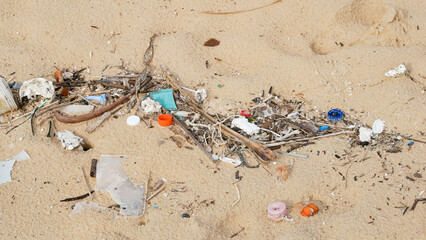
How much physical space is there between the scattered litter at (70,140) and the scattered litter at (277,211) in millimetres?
1503

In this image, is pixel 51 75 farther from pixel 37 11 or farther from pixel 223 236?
pixel 223 236

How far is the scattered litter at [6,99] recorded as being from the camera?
3412 mm

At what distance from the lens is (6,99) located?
3.44m

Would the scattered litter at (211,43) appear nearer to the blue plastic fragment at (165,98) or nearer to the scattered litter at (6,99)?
the blue plastic fragment at (165,98)

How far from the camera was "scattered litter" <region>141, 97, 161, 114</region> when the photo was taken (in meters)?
3.40

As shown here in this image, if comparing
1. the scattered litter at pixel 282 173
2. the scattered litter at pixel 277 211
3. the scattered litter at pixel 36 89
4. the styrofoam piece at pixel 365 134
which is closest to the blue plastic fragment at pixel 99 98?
the scattered litter at pixel 36 89

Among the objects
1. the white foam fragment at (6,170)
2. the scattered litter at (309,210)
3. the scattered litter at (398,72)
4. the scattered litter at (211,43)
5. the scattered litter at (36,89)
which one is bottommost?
the scattered litter at (309,210)

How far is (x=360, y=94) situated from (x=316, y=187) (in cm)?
110

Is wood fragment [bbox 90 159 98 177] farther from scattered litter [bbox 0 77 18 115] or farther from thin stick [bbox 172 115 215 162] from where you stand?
scattered litter [bbox 0 77 18 115]

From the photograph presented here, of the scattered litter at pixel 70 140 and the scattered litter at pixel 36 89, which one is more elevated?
the scattered litter at pixel 36 89

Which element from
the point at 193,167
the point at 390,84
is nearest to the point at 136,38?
the point at 193,167

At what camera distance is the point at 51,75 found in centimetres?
385

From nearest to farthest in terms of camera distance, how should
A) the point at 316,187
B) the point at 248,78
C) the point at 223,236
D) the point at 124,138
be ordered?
the point at 223,236 → the point at 316,187 → the point at 124,138 → the point at 248,78

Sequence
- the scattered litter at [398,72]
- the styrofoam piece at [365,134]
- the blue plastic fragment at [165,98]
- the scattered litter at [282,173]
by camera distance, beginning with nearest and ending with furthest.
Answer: the scattered litter at [282,173] < the styrofoam piece at [365,134] < the blue plastic fragment at [165,98] < the scattered litter at [398,72]
